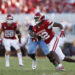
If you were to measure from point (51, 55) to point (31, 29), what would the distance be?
3.03 feet

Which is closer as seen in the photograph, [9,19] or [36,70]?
[36,70]

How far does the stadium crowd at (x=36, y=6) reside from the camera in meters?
19.7

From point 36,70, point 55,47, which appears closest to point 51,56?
point 55,47

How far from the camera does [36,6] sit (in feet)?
65.9

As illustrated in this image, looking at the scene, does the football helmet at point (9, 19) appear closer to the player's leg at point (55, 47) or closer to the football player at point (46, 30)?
the football player at point (46, 30)

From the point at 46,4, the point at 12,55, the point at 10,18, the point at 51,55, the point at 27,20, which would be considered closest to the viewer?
the point at 51,55

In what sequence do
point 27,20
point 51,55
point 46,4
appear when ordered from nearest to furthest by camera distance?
point 51,55 < point 27,20 < point 46,4

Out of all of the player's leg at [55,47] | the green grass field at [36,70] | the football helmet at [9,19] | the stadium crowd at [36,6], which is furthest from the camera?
the stadium crowd at [36,6]

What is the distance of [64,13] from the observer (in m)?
19.5

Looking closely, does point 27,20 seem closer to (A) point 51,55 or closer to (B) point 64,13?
(B) point 64,13

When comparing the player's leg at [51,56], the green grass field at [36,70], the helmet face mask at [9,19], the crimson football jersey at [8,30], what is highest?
the helmet face mask at [9,19]

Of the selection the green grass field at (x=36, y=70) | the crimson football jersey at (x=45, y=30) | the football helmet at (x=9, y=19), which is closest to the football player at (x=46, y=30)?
the crimson football jersey at (x=45, y=30)

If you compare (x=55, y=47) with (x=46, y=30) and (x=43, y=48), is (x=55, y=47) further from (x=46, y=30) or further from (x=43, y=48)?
(x=46, y=30)

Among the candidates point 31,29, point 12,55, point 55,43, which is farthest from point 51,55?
point 12,55
